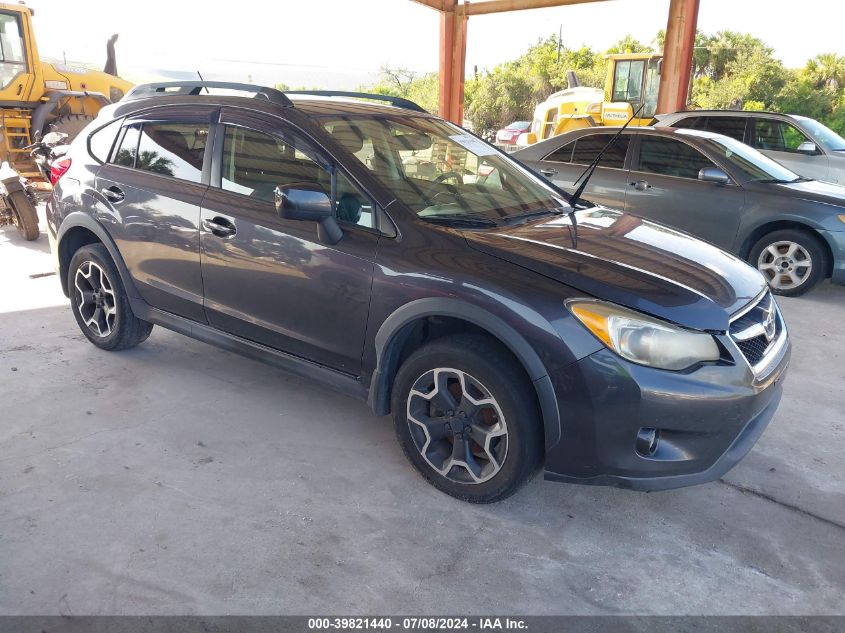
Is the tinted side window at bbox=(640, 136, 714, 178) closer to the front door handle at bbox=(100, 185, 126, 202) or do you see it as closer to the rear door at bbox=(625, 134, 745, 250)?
the rear door at bbox=(625, 134, 745, 250)

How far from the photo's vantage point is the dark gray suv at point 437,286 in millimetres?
2502

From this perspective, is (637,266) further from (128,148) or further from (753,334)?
(128,148)

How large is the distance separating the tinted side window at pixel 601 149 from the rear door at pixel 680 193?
145 millimetres

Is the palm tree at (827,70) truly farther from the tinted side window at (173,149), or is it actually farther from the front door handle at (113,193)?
the front door handle at (113,193)

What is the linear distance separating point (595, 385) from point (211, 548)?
1551mm

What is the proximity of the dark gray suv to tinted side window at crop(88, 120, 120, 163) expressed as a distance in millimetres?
13

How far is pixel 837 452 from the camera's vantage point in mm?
3436

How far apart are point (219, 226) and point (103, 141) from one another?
1375 mm

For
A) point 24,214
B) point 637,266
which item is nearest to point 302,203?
point 637,266

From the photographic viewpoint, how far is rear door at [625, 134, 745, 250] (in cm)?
645

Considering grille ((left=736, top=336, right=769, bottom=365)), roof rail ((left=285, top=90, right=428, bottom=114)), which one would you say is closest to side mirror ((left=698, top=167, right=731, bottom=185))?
roof rail ((left=285, top=90, right=428, bottom=114))

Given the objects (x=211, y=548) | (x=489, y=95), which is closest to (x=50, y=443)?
(x=211, y=548)

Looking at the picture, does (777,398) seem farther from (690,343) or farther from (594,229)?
(594,229)

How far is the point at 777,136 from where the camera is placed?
9070 mm
